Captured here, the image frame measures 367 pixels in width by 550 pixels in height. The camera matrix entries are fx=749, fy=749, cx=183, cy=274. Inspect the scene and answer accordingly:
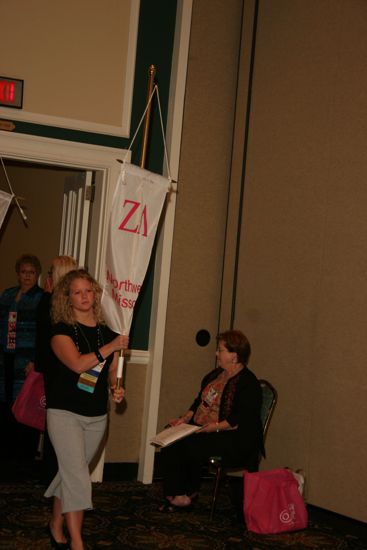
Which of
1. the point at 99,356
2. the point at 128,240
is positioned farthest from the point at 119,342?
the point at 128,240

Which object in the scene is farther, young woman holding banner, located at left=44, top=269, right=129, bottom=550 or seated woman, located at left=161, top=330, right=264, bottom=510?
seated woman, located at left=161, top=330, right=264, bottom=510

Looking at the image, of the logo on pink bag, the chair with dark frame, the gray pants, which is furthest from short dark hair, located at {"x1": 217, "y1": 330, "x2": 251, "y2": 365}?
the gray pants

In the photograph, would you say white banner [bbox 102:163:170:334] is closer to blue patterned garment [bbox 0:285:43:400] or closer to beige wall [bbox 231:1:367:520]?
beige wall [bbox 231:1:367:520]

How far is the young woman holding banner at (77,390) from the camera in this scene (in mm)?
3574

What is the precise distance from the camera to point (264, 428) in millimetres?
4988

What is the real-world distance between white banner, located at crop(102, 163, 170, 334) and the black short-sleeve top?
0.24 metres

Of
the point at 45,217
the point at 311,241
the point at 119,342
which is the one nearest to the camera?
the point at 119,342

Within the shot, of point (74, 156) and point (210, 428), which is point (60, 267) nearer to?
point (74, 156)

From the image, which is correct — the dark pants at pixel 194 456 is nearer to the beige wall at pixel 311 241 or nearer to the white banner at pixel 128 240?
the beige wall at pixel 311 241

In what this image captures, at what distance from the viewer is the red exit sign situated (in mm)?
5117

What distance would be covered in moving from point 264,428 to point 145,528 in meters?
1.08

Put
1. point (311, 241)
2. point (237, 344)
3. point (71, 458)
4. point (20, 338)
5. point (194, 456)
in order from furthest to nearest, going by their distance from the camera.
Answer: point (20, 338), point (311, 241), point (237, 344), point (194, 456), point (71, 458)

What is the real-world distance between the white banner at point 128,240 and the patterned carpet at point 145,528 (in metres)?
1.18

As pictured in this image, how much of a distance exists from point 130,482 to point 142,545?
4.66ft
